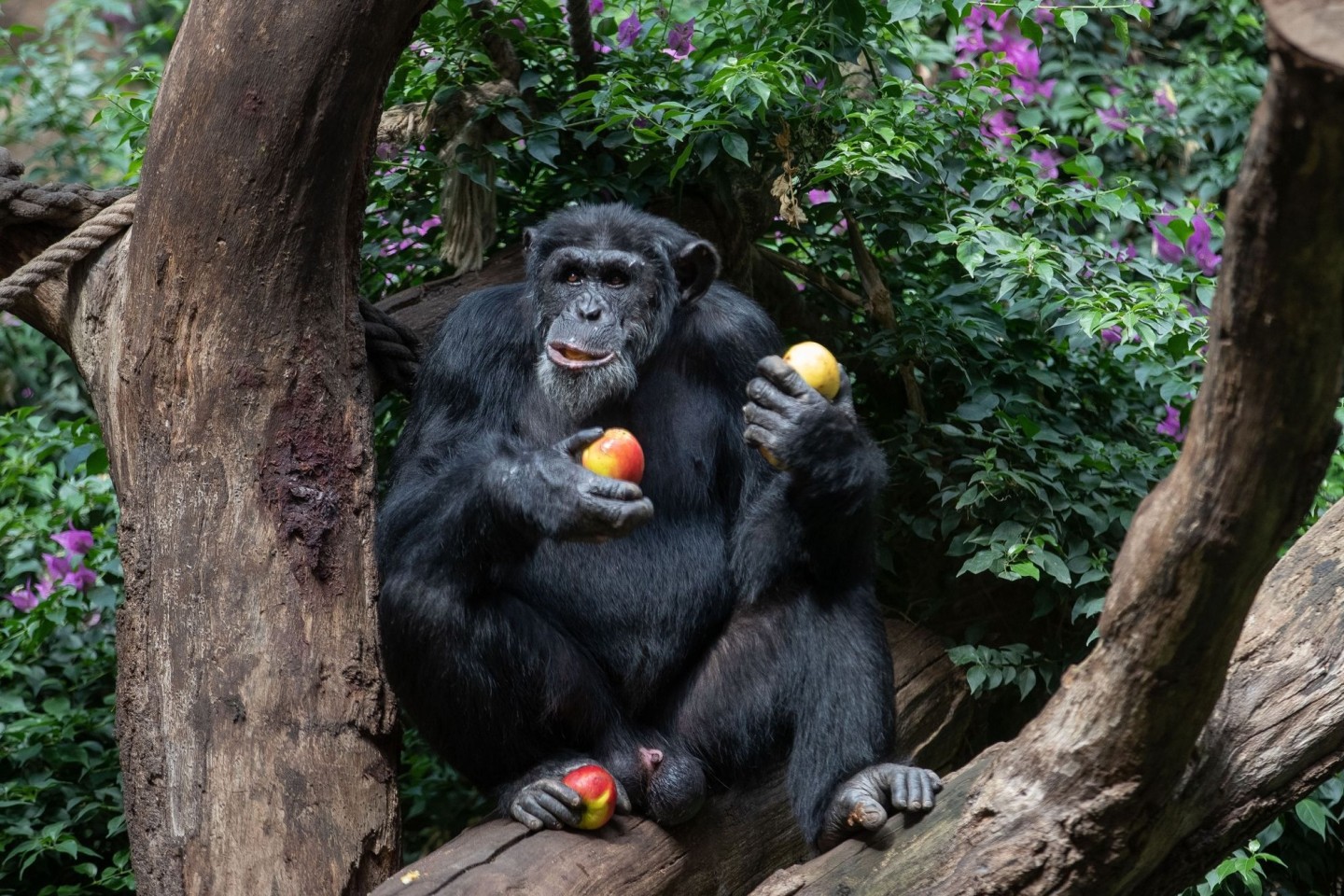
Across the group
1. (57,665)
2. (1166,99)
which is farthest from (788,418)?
(1166,99)

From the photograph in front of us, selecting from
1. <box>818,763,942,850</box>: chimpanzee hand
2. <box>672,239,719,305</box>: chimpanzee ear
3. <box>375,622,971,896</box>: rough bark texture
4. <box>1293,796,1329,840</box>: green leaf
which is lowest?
<box>375,622,971,896</box>: rough bark texture

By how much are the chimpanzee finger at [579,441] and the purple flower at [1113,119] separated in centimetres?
444

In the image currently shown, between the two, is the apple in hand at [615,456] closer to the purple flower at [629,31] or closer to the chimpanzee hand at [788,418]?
the chimpanzee hand at [788,418]

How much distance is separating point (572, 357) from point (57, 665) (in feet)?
11.1

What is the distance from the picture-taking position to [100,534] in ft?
19.9

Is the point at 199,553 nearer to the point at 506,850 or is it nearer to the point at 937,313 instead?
the point at 506,850

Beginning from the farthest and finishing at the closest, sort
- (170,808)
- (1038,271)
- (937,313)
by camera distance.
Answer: (937,313) → (1038,271) → (170,808)

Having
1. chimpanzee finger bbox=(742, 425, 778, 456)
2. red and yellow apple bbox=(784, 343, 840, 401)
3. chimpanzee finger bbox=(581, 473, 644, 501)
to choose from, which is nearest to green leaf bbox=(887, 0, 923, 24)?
red and yellow apple bbox=(784, 343, 840, 401)

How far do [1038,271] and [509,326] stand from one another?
1906 millimetres

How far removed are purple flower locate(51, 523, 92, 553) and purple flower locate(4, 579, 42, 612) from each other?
316mm

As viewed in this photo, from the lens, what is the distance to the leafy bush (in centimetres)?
535

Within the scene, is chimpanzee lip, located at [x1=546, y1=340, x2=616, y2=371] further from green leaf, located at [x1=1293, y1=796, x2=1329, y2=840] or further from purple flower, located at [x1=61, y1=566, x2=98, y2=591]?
green leaf, located at [x1=1293, y1=796, x2=1329, y2=840]

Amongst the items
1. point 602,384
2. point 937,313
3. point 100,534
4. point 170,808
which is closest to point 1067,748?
point 602,384

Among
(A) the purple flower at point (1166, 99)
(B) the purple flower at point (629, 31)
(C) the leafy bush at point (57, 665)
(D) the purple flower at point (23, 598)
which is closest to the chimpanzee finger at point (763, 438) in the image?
(B) the purple flower at point (629, 31)
